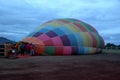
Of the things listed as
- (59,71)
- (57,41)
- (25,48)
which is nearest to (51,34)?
(57,41)

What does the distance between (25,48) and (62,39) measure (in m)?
3.78

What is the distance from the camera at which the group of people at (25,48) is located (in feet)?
83.6

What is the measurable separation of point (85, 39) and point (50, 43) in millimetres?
4213

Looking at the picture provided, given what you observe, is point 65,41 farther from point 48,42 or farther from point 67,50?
point 48,42

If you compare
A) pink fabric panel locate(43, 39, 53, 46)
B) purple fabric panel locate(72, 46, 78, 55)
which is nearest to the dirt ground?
pink fabric panel locate(43, 39, 53, 46)

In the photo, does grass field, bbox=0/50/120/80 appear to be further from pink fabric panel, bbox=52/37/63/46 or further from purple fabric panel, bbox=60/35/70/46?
purple fabric panel, bbox=60/35/70/46

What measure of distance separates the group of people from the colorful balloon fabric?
422 mm

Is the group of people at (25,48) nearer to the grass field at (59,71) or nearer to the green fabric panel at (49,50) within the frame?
the green fabric panel at (49,50)

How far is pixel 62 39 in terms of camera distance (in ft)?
85.8

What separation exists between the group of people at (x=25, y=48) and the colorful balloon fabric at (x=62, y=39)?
42 cm

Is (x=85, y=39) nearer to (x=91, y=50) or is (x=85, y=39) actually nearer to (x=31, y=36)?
(x=91, y=50)

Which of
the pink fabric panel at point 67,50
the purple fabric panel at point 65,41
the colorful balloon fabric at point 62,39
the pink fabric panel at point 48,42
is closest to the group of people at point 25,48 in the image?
the colorful balloon fabric at point 62,39

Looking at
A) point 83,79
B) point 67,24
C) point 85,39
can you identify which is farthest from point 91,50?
point 83,79

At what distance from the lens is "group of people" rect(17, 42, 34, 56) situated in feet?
83.6
